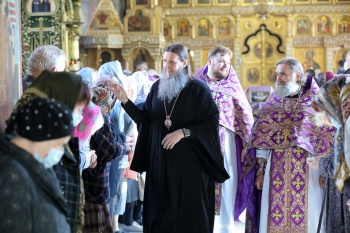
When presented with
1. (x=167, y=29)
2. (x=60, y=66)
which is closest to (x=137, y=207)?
(x=60, y=66)

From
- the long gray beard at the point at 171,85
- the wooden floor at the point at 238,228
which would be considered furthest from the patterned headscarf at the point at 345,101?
the wooden floor at the point at 238,228

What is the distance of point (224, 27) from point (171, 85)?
49.3 ft

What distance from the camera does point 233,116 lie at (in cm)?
610

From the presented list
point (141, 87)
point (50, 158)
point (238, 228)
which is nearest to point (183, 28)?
point (141, 87)

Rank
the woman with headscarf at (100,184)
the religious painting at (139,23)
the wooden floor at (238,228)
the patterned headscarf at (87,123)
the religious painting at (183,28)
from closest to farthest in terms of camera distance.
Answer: the patterned headscarf at (87,123)
the woman with headscarf at (100,184)
the wooden floor at (238,228)
the religious painting at (139,23)
the religious painting at (183,28)

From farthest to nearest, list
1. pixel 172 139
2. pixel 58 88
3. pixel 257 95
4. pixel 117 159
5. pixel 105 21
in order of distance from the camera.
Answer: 1. pixel 105 21
2. pixel 257 95
3. pixel 117 159
4. pixel 172 139
5. pixel 58 88

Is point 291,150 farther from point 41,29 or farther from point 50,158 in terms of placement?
point 41,29

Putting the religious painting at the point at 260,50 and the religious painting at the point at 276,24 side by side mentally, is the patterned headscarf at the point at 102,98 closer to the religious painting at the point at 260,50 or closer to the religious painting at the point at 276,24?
the religious painting at the point at 260,50

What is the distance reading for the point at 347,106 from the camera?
13.2 feet

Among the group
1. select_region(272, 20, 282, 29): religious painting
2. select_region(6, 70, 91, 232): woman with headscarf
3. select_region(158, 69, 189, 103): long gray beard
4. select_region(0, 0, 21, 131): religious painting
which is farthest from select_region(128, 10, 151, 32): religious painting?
select_region(6, 70, 91, 232): woman with headscarf

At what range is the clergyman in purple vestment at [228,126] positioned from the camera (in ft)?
19.9

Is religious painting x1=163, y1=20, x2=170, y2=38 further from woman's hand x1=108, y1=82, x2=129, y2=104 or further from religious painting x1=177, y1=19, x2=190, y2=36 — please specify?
woman's hand x1=108, y1=82, x2=129, y2=104

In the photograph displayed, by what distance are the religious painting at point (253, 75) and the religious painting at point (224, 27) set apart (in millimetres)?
1324

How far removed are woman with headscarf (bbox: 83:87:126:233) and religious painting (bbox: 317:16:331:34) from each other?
51.7ft
